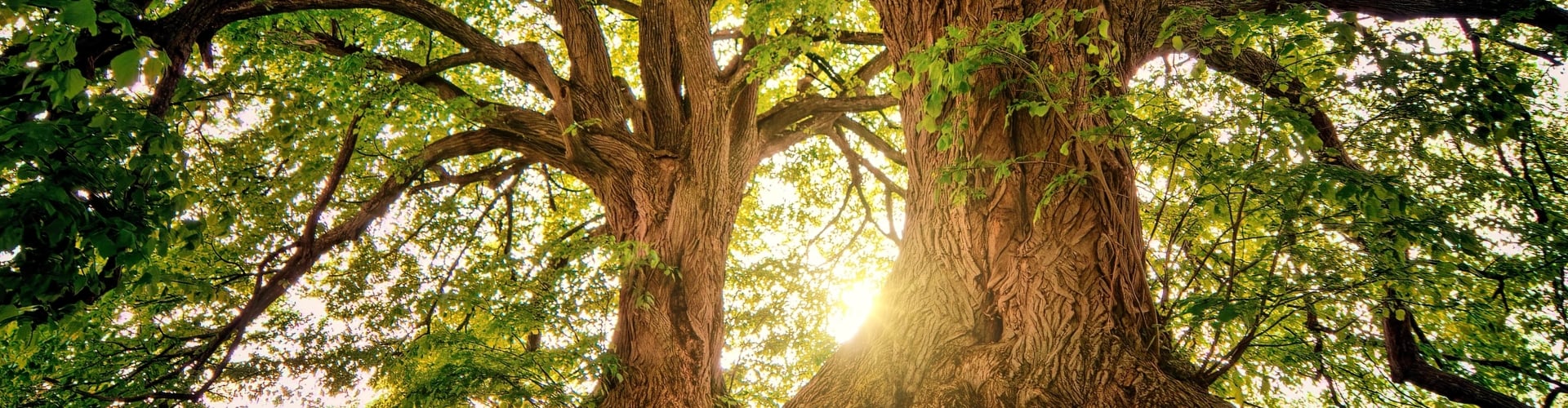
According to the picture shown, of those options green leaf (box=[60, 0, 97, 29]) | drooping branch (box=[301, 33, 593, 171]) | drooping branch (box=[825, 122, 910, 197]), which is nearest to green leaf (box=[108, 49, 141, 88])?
green leaf (box=[60, 0, 97, 29])

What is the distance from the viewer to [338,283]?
718 centimetres

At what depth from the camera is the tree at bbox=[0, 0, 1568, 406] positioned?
2.03 metres

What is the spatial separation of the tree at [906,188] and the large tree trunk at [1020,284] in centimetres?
1

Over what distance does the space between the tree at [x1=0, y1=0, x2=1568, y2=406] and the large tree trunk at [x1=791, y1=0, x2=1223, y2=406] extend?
0.01 meters

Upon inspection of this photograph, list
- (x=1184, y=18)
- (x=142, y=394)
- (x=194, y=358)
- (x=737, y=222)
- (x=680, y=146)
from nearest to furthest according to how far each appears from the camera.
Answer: (x=1184, y=18) < (x=142, y=394) < (x=194, y=358) < (x=680, y=146) < (x=737, y=222)

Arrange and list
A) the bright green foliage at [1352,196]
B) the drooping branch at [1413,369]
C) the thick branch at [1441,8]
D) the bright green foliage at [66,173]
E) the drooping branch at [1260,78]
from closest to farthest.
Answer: the bright green foliage at [66,173]
the bright green foliage at [1352,196]
the thick branch at [1441,8]
the drooping branch at [1413,369]
the drooping branch at [1260,78]

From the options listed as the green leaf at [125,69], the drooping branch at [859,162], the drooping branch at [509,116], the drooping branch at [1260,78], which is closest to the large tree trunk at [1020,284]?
the drooping branch at [1260,78]

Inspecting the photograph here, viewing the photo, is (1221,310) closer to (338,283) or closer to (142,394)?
(142,394)

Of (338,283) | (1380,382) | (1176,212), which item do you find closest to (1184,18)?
(1176,212)

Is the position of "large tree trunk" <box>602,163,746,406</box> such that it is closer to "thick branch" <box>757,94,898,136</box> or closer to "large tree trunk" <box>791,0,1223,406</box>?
"thick branch" <box>757,94,898,136</box>

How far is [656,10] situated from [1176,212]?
4.24 metres

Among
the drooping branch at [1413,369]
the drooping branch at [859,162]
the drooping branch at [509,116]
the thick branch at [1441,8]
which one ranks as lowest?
the drooping branch at [1413,369]

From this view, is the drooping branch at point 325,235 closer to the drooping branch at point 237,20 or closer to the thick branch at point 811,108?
the drooping branch at point 237,20

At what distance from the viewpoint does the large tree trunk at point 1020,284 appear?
2.18 m
